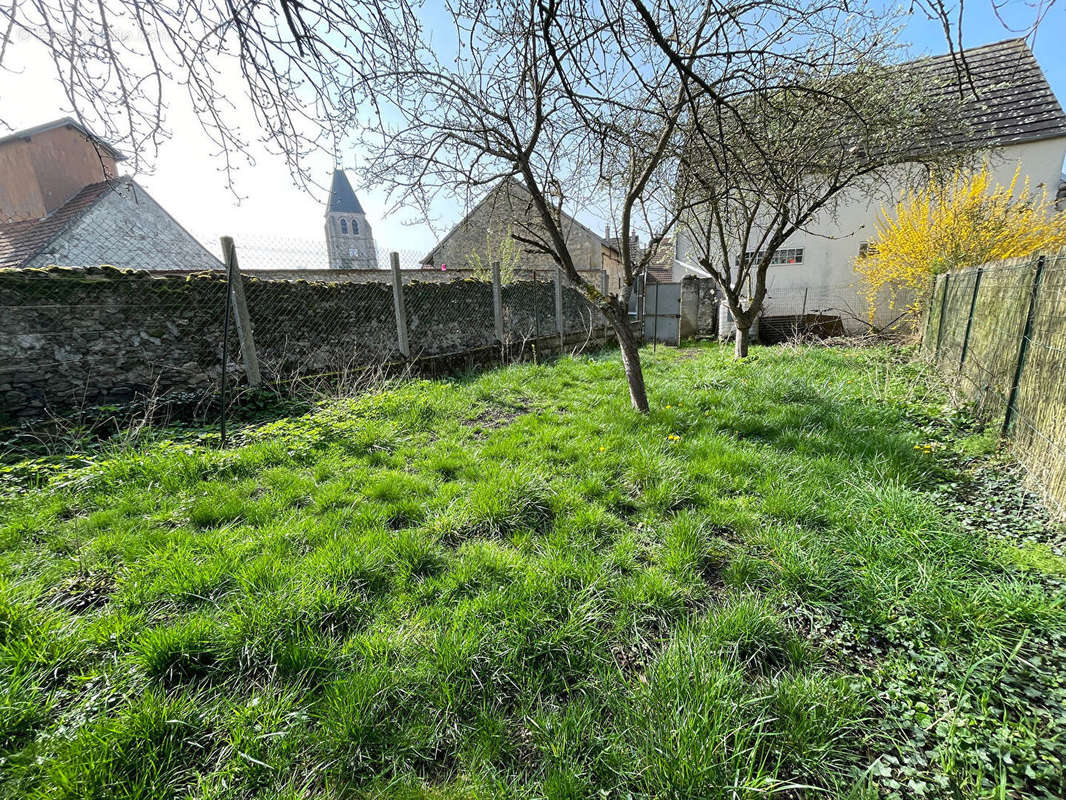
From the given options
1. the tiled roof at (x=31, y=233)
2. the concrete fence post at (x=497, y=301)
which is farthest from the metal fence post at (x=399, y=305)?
the tiled roof at (x=31, y=233)

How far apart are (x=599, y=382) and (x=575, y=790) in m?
4.76

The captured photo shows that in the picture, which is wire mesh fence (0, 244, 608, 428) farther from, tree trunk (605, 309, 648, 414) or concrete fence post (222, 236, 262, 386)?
tree trunk (605, 309, 648, 414)

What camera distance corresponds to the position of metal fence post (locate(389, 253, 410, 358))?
5.90 m

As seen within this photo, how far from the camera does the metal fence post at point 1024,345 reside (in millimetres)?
2872

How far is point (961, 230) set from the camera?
763 centimetres

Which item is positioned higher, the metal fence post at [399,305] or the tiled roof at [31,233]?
the tiled roof at [31,233]

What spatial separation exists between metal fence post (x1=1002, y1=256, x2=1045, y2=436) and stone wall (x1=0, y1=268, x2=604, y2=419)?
6.34 meters

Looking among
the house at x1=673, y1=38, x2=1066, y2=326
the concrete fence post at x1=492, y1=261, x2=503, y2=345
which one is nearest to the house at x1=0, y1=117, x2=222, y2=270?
the concrete fence post at x1=492, y1=261, x2=503, y2=345

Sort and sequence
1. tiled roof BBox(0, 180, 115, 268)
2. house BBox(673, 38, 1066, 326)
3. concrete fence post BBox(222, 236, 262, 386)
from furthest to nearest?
house BBox(673, 38, 1066, 326), tiled roof BBox(0, 180, 115, 268), concrete fence post BBox(222, 236, 262, 386)

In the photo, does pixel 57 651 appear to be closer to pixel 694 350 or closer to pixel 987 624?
pixel 987 624

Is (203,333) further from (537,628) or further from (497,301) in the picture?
(537,628)

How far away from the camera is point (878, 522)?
7.35ft

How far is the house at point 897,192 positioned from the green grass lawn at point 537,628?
Answer: 9817mm

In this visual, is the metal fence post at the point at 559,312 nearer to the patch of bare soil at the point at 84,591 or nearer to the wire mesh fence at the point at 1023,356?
the wire mesh fence at the point at 1023,356
